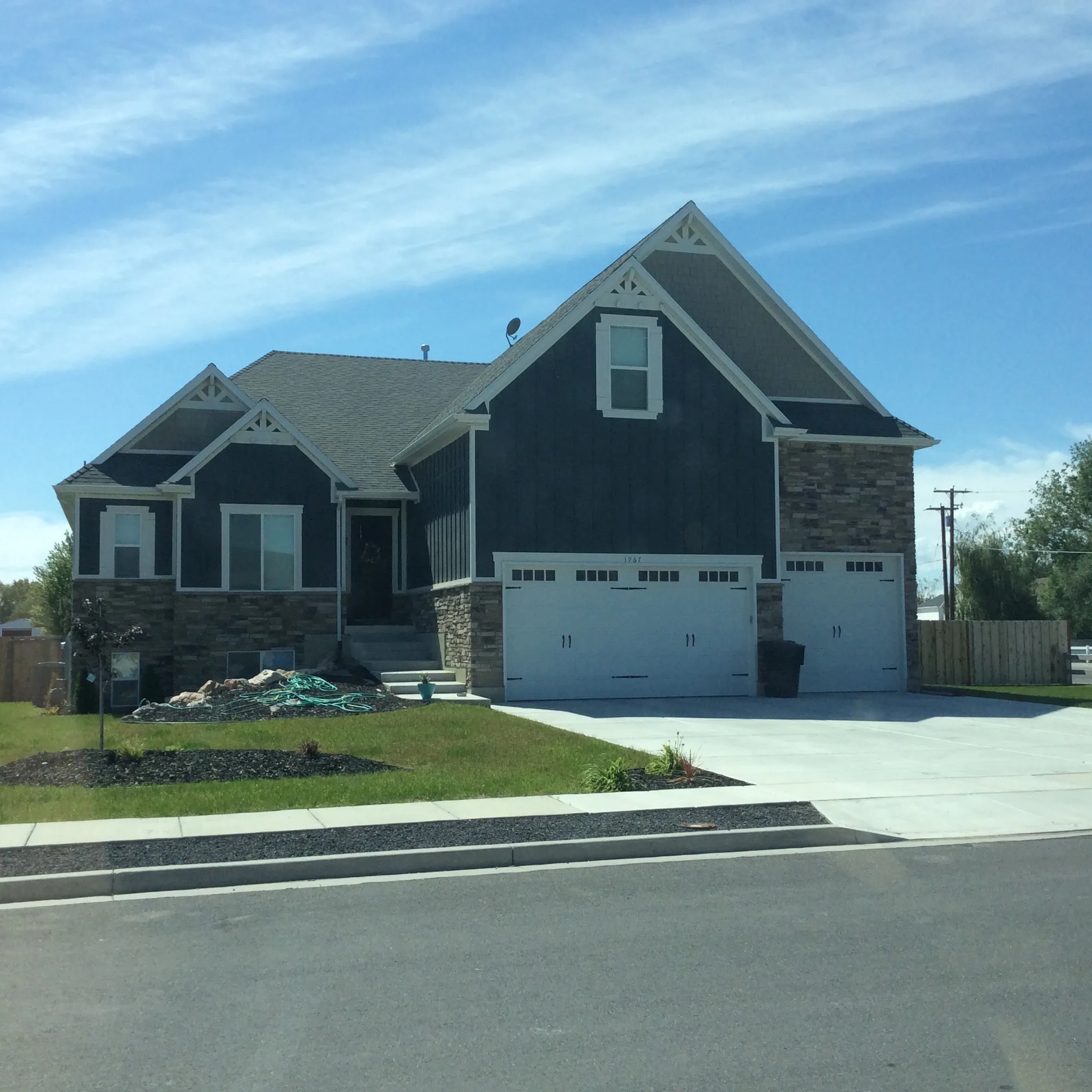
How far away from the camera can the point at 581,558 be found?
23109 mm

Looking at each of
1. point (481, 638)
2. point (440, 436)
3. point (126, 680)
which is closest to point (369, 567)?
point (440, 436)

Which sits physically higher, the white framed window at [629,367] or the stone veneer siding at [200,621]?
the white framed window at [629,367]

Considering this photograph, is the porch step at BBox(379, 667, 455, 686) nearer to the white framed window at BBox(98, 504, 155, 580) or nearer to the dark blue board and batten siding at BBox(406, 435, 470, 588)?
the dark blue board and batten siding at BBox(406, 435, 470, 588)

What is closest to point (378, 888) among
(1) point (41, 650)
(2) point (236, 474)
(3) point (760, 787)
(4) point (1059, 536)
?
(3) point (760, 787)

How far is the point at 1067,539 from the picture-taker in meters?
71.4

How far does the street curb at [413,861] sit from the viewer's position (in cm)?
886

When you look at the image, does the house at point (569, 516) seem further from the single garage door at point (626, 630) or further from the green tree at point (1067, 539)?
the green tree at point (1067, 539)

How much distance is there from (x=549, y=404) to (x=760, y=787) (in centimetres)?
1158

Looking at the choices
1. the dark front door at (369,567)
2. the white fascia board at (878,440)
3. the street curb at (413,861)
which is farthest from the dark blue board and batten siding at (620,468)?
the street curb at (413,861)

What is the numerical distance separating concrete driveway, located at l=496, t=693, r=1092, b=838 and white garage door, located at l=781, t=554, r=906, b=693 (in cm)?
104

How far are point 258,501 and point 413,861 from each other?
55.8 ft

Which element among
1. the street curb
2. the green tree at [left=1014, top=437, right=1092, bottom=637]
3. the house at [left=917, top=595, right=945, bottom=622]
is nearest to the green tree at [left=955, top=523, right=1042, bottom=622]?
the green tree at [left=1014, top=437, right=1092, bottom=637]

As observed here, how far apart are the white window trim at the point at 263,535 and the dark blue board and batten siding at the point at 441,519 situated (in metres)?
2.43

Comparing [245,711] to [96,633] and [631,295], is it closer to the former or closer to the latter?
[96,633]
